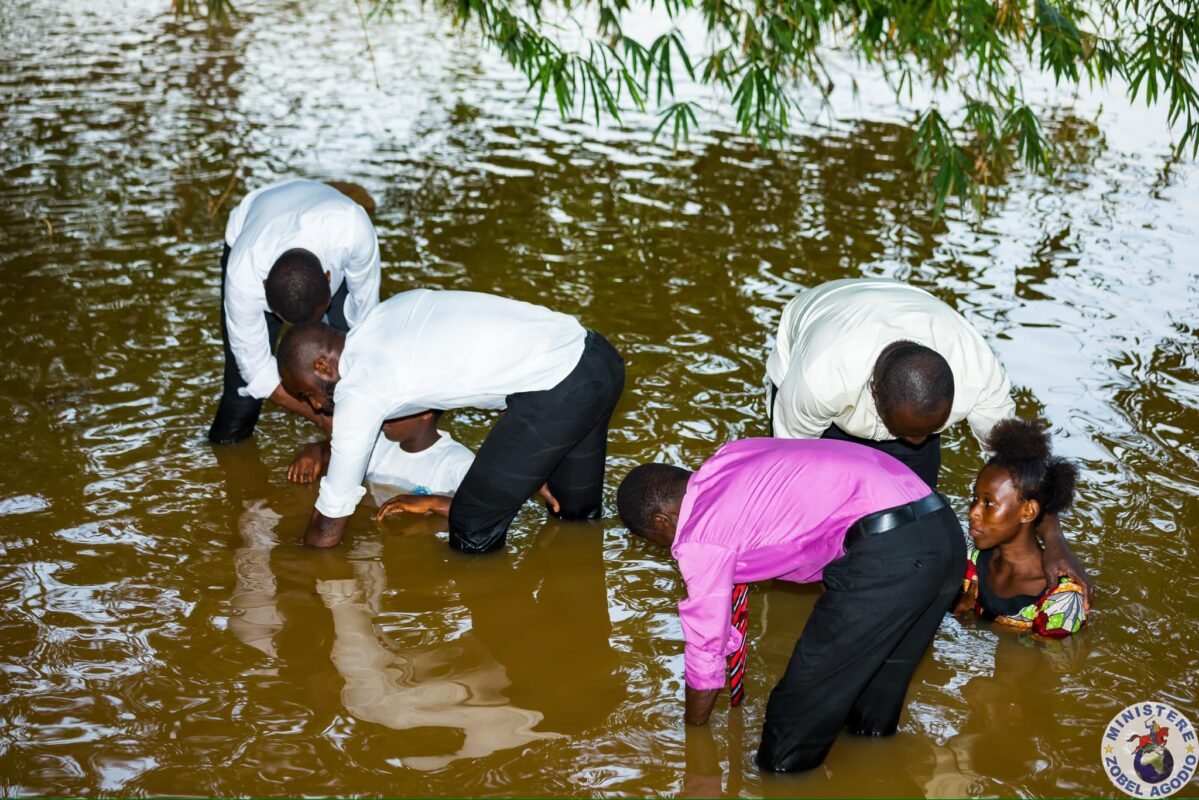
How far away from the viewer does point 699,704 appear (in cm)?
355

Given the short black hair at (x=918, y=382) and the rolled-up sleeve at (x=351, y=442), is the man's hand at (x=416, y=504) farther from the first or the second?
the short black hair at (x=918, y=382)

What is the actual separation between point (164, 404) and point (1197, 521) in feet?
15.7

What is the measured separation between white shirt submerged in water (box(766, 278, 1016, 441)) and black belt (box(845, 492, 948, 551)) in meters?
0.60

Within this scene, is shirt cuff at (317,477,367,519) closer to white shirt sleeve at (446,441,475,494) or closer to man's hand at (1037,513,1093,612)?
white shirt sleeve at (446,441,475,494)

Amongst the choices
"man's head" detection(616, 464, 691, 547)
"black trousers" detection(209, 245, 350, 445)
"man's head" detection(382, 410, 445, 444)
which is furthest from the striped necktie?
"black trousers" detection(209, 245, 350, 445)

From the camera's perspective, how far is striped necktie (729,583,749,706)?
376 centimetres

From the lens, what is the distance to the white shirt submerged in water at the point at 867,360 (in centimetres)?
390

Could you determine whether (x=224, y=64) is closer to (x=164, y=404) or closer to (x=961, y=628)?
(x=164, y=404)

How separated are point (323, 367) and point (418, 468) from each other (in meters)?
1.17

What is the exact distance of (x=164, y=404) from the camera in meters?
6.04

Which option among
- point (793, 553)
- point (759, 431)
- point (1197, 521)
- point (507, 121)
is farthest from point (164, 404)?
point (507, 121)

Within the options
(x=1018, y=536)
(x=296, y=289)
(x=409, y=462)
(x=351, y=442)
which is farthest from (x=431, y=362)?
(x=1018, y=536)

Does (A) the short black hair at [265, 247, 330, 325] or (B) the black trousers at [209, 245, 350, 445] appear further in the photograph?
(B) the black trousers at [209, 245, 350, 445]

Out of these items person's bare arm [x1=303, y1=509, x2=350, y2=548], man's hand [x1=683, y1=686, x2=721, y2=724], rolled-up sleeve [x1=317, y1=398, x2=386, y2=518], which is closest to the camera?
man's hand [x1=683, y1=686, x2=721, y2=724]
